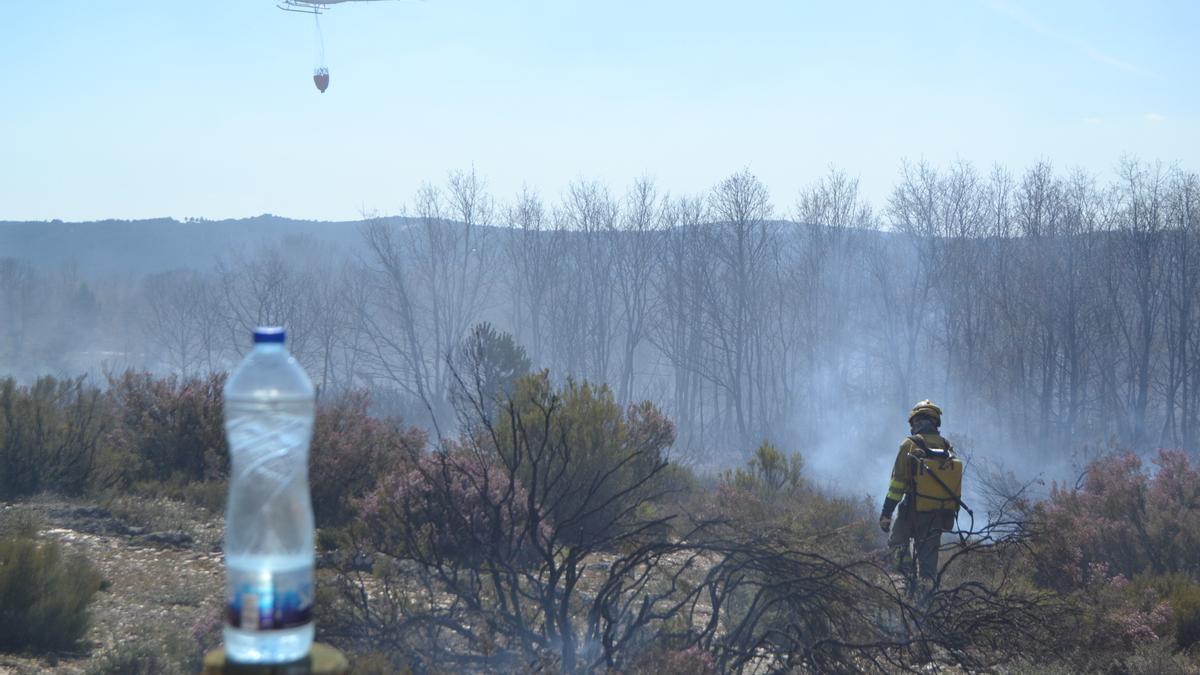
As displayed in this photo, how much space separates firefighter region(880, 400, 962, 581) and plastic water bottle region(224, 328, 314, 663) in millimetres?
7157

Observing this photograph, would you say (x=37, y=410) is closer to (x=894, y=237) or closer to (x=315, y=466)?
(x=315, y=466)

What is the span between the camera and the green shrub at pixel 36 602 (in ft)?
20.6

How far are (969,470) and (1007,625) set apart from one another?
90.7ft

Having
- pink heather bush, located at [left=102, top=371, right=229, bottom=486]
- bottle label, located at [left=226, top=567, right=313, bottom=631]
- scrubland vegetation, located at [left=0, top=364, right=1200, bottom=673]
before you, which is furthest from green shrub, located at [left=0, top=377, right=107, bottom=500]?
bottle label, located at [left=226, top=567, right=313, bottom=631]

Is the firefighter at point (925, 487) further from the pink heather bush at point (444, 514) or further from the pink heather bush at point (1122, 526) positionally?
the pink heather bush at point (444, 514)

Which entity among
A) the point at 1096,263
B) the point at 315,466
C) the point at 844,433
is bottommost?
the point at 844,433

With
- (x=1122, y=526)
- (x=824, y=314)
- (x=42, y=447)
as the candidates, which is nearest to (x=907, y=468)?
(x=1122, y=526)

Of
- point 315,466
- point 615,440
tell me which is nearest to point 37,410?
point 315,466

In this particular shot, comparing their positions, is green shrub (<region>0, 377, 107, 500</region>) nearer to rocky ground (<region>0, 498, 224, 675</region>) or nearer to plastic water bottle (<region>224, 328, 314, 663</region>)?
rocky ground (<region>0, 498, 224, 675</region>)

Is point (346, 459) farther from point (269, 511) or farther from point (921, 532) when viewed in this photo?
point (269, 511)

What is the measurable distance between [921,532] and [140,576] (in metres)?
6.17

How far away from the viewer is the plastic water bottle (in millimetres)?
1602

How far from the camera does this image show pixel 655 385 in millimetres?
68375

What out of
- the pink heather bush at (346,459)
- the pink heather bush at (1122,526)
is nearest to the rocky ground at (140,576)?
the pink heather bush at (346,459)
